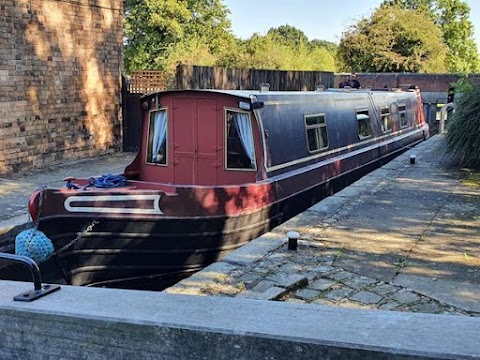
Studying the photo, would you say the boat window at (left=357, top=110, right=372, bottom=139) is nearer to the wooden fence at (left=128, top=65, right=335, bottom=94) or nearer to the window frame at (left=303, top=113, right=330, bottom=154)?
the window frame at (left=303, top=113, right=330, bottom=154)

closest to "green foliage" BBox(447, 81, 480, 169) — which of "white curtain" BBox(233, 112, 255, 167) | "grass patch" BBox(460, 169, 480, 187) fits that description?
"grass patch" BBox(460, 169, 480, 187)

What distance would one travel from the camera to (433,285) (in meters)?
4.11

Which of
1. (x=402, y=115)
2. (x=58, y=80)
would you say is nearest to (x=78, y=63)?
(x=58, y=80)

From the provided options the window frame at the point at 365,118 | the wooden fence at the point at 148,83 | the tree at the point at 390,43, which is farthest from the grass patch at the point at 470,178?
the tree at the point at 390,43

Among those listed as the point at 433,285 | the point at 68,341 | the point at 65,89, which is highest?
the point at 65,89

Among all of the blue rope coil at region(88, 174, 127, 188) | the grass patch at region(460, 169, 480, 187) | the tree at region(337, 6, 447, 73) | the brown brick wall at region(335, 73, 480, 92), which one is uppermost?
the tree at region(337, 6, 447, 73)

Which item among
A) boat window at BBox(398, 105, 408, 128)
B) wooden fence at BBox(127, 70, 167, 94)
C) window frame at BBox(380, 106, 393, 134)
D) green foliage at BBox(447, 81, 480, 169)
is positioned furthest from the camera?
wooden fence at BBox(127, 70, 167, 94)

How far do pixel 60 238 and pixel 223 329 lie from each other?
3860 mm

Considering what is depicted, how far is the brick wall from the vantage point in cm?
1005

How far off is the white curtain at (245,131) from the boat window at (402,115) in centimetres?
739

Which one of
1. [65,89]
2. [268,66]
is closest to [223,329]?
[65,89]

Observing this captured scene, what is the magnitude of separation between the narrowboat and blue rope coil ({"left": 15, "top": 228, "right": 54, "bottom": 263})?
511 mm

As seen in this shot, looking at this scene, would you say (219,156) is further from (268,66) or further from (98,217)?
(268,66)

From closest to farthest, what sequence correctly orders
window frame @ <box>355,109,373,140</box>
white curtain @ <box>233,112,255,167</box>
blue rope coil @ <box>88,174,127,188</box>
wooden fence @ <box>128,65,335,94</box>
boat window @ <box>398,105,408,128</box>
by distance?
1. blue rope coil @ <box>88,174,127,188</box>
2. white curtain @ <box>233,112,255,167</box>
3. window frame @ <box>355,109,373,140</box>
4. boat window @ <box>398,105,408,128</box>
5. wooden fence @ <box>128,65,335,94</box>
